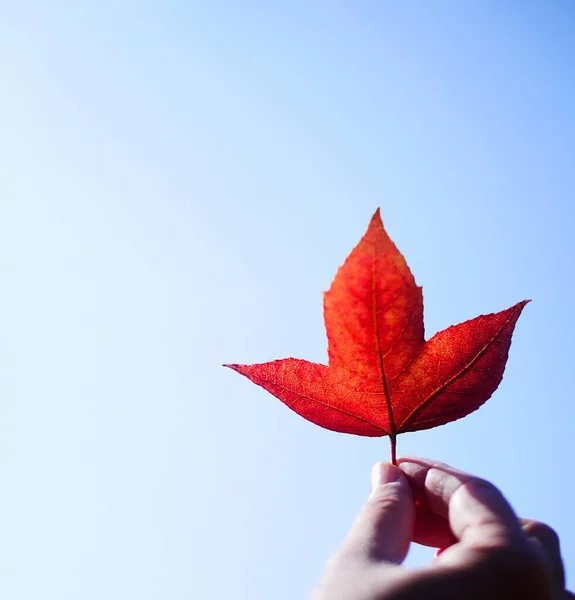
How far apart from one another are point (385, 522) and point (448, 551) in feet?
0.49

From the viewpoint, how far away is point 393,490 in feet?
3.64

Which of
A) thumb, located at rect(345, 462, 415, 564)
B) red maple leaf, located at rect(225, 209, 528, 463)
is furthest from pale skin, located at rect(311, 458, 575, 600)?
red maple leaf, located at rect(225, 209, 528, 463)

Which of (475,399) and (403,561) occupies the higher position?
(475,399)

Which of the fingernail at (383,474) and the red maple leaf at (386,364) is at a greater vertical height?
the red maple leaf at (386,364)

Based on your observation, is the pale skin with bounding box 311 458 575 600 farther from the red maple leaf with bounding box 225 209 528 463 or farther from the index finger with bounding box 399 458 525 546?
the red maple leaf with bounding box 225 209 528 463

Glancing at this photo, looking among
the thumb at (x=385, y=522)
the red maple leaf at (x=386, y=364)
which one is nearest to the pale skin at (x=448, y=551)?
the thumb at (x=385, y=522)

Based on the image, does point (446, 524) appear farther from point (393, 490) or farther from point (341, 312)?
point (341, 312)

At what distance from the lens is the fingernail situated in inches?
46.2

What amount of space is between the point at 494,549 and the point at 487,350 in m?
0.46

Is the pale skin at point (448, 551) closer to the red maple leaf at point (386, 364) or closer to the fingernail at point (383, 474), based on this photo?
the fingernail at point (383, 474)

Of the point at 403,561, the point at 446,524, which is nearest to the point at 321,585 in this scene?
the point at 403,561

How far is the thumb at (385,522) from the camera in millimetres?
918

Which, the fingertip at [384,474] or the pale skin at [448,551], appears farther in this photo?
the fingertip at [384,474]

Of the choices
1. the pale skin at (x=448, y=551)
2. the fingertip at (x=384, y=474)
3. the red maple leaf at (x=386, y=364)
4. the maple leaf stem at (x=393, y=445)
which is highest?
the red maple leaf at (x=386, y=364)
